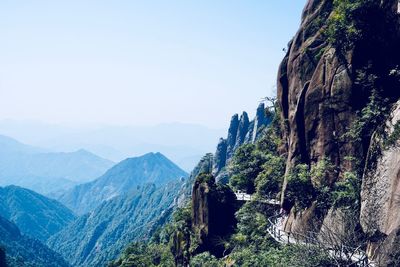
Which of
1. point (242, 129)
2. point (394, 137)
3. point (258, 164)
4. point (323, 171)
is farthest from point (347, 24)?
point (242, 129)

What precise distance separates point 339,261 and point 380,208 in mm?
3890

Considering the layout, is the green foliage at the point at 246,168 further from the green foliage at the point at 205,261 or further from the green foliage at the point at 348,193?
the green foliage at the point at 348,193

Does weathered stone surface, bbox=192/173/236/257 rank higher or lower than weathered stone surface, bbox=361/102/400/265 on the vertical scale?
lower

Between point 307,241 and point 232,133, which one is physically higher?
point 232,133

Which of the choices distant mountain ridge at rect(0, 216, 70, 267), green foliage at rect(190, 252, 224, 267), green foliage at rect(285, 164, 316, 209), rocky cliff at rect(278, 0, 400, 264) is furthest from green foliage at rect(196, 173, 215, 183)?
distant mountain ridge at rect(0, 216, 70, 267)

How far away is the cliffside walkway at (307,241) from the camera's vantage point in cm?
1997

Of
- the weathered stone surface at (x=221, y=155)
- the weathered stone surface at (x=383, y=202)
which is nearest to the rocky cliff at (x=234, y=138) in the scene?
the weathered stone surface at (x=221, y=155)

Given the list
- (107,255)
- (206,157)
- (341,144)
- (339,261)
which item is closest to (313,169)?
(341,144)

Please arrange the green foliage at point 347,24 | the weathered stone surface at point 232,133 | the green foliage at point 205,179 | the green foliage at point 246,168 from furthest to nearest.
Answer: the weathered stone surface at point 232,133, the green foliage at point 246,168, the green foliage at point 205,179, the green foliage at point 347,24

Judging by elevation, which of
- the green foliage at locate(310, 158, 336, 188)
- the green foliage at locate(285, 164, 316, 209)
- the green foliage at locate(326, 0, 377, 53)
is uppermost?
the green foliage at locate(326, 0, 377, 53)

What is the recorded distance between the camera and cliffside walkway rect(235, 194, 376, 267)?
20.0 metres

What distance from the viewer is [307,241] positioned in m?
24.8

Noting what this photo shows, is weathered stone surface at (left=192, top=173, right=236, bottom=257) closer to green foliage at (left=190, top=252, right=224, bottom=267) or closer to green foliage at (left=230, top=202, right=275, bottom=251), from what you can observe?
green foliage at (left=230, top=202, right=275, bottom=251)

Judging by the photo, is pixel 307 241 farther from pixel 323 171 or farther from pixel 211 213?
pixel 211 213
